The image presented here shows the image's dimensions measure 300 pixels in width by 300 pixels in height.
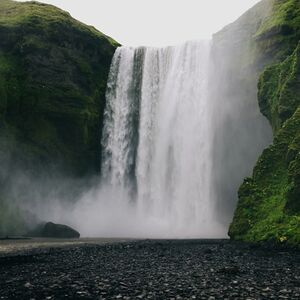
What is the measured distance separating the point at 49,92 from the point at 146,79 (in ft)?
42.3

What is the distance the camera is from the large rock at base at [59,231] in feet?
130

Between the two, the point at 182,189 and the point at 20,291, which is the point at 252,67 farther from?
the point at 20,291

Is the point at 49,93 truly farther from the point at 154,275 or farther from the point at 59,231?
the point at 154,275

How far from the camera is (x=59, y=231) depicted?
1574 inches

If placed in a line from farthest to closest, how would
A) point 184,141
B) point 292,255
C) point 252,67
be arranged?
point 184,141 → point 252,67 → point 292,255

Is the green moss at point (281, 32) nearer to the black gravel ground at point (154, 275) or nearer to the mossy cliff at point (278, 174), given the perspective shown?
the mossy cliff at point (278, 174)

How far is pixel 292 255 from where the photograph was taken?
19.7 m

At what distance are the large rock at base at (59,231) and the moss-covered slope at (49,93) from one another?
920 cm

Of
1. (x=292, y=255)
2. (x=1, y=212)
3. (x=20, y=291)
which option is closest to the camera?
(x=20, y=291)

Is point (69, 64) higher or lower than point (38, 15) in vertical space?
lower

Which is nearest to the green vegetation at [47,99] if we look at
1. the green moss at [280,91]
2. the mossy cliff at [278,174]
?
the green moss at [280,91]

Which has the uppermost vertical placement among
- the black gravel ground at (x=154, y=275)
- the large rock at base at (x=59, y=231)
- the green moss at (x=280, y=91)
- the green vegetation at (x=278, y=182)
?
the green moss at (x=280, y=91)

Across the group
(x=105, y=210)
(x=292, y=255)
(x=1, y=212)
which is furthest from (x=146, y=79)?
(x=292, y=255)

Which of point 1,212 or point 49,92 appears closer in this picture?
point 1,212
